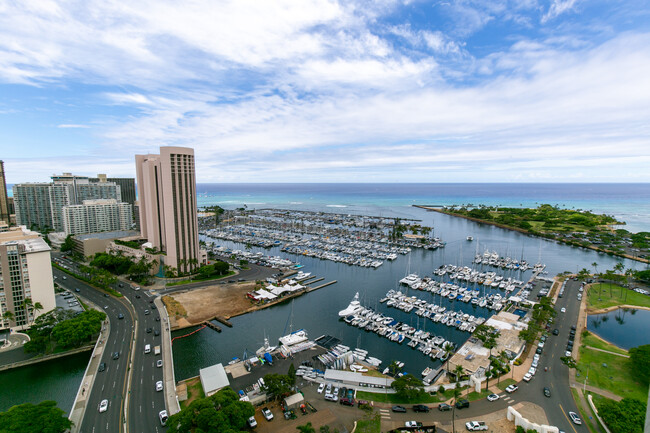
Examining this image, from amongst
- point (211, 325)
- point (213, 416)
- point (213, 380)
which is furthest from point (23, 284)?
point (213, 416)

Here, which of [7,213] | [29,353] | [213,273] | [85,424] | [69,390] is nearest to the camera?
[85,424]

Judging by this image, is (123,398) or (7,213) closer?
(123,398)

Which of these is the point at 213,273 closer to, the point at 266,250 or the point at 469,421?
the point at 266,250

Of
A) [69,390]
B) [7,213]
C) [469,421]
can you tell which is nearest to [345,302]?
[469,421]

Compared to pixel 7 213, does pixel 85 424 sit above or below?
below

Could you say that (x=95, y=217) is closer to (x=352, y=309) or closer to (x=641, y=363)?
(x=352, y=309)

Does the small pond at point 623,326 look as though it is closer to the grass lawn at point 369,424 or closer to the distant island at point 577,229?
the grass lawn at point 369,424

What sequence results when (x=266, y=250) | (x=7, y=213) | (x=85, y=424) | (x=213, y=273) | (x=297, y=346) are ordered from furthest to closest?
1. (x=7, y=213)
2. (x=266, y=250)
3. (x=213, y=273)
4. (x=297, y=346)
5. (x=85, y=424)

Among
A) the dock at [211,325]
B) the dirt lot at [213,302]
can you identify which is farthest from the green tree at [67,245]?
the dock at [211,325]
